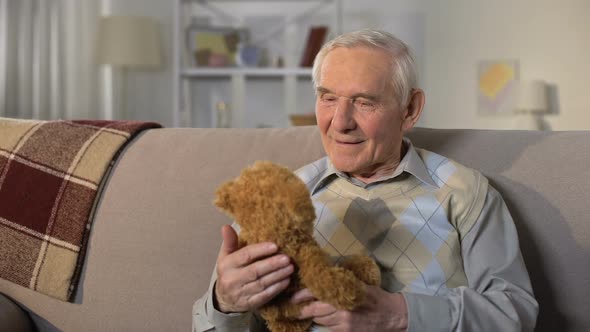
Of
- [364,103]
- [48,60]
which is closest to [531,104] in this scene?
[48,60]

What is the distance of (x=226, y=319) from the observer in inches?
52.0

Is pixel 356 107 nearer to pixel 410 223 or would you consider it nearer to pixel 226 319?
pixel 410 223

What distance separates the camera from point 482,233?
4.51 ft

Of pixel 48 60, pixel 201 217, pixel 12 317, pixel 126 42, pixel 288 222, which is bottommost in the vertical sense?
pixel 12 317

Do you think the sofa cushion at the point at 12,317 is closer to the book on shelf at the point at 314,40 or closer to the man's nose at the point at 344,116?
the man's nose at the point at 344,116

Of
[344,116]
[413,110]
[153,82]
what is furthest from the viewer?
[153,82]

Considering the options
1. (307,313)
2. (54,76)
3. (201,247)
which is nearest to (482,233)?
(307,313)

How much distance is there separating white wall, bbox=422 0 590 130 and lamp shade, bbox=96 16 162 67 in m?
2.05

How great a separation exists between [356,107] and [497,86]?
439 cm

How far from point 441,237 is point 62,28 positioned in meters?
4.00

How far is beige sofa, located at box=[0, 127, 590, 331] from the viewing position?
1.51 m

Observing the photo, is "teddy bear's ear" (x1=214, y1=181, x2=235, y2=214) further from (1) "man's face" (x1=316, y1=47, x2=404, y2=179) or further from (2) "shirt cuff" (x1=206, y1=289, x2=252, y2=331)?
(1) "man's face" (x1=316, y1=47, x2=404, y2=179)

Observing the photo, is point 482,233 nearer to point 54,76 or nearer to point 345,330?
point 345,330

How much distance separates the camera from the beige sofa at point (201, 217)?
4.95 feet
